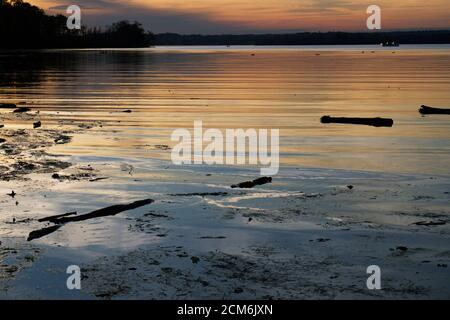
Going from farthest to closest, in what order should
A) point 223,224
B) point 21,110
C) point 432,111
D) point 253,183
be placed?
point 432,111 < point 21,110 < point 253,183 < point 223,224

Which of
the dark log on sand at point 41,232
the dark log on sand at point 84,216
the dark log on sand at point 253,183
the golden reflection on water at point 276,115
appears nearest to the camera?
the dark log on sand at point 41,232

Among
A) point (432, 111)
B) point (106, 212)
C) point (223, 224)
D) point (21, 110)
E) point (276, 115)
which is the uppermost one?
point (21, 110)

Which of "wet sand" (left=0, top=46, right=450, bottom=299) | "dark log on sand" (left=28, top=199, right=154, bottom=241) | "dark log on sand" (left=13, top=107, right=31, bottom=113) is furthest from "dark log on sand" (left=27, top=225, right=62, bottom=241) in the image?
"dark log on sand" (left=13, top=107, right=31, bottom=113)

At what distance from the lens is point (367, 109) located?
3788cm

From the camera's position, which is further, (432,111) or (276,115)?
(432,111)

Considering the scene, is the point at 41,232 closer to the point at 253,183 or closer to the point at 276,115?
the point at 253,183

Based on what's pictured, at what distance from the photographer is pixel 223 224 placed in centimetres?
1279

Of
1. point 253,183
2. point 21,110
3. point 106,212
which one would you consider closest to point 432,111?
point 253,183

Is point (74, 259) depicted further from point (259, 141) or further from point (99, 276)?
point (259, 141)

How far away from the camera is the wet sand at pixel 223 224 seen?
962cm

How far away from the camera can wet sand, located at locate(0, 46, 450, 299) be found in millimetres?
9625

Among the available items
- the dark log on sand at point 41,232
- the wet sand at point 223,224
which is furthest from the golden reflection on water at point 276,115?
the dark log on sand at point 41,232

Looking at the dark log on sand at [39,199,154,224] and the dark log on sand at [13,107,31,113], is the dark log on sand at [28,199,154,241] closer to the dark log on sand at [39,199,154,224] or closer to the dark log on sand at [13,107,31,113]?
the dark log on sand at [39,199,154,224]

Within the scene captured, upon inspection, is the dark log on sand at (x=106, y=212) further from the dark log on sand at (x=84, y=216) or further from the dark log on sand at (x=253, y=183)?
the dark log on sand at (x=253, y=183)
